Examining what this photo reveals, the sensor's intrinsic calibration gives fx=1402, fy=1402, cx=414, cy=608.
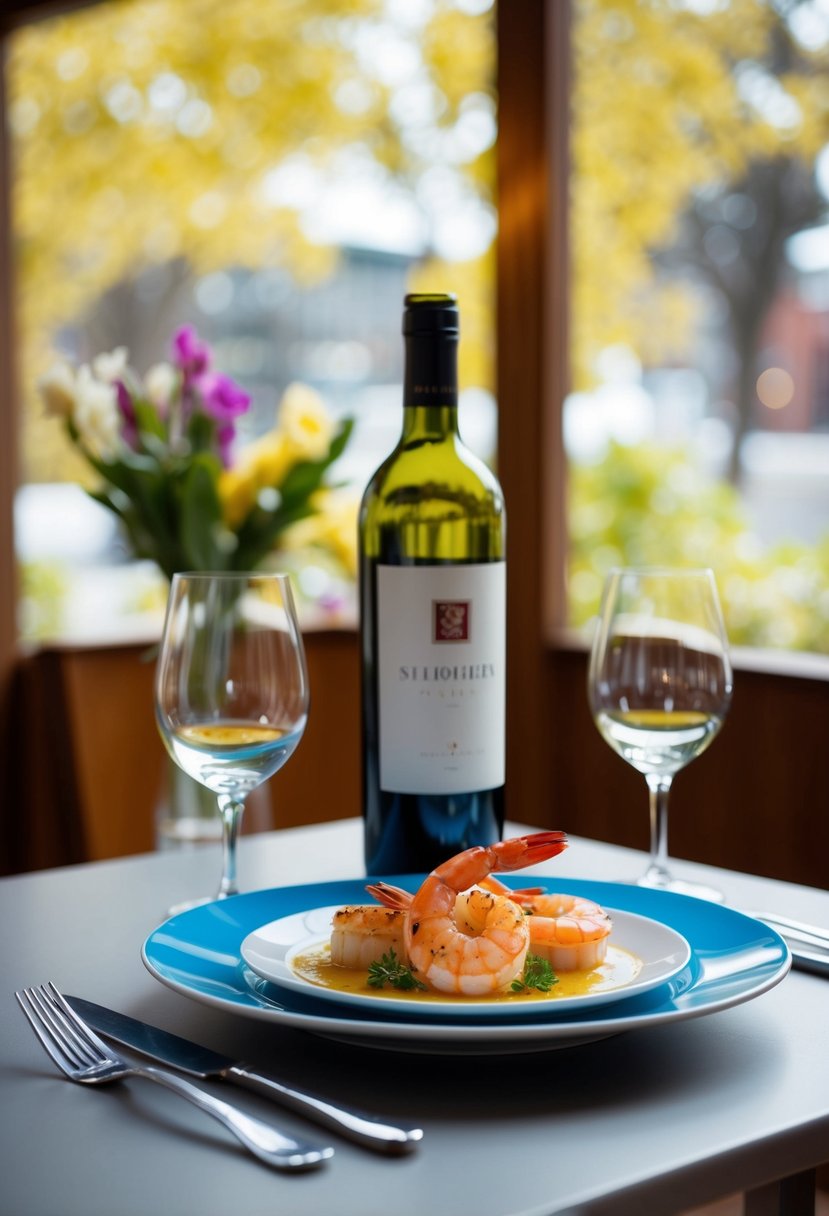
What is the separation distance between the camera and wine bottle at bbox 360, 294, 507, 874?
94 cm

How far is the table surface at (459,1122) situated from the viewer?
1.79 ft

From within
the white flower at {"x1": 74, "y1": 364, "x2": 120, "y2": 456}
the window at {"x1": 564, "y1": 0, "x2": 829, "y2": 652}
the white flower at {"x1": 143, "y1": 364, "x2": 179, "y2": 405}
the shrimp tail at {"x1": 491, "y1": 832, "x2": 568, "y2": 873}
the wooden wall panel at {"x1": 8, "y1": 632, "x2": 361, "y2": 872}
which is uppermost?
the window at {"x1": 564, "y1": 0, "x2": 829, "y2": 652}

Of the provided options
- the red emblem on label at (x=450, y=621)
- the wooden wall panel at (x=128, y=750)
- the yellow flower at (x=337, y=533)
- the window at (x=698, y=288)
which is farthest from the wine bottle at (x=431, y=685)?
the window at (x=698, y=288)

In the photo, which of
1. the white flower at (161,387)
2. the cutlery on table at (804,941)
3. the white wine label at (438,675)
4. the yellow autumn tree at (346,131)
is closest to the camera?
the cutlery on table at (804,941)

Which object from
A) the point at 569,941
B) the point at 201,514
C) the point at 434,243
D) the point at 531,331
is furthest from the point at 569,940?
the point at 434,243

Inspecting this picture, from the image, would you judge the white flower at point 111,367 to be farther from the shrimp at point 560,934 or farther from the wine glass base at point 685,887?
the shrimp at point 560,934

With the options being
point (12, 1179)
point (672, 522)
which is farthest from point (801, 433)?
point (12, 1179)

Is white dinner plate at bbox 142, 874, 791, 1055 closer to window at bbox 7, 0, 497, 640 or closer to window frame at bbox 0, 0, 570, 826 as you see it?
window frame at bbox 0, 0, 570, 826

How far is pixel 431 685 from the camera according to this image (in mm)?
938

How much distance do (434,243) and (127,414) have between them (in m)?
4.60

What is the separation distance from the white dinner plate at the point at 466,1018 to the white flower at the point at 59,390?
0.96 meters

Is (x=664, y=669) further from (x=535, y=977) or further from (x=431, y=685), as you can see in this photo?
(x=535, y=977)

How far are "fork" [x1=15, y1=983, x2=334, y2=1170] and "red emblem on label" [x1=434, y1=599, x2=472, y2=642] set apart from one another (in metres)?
0.34

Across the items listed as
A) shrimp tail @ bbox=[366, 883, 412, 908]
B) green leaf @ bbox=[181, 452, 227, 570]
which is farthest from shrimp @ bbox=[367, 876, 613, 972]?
green leaf @ bbox=[181, 452, 227, 570]
